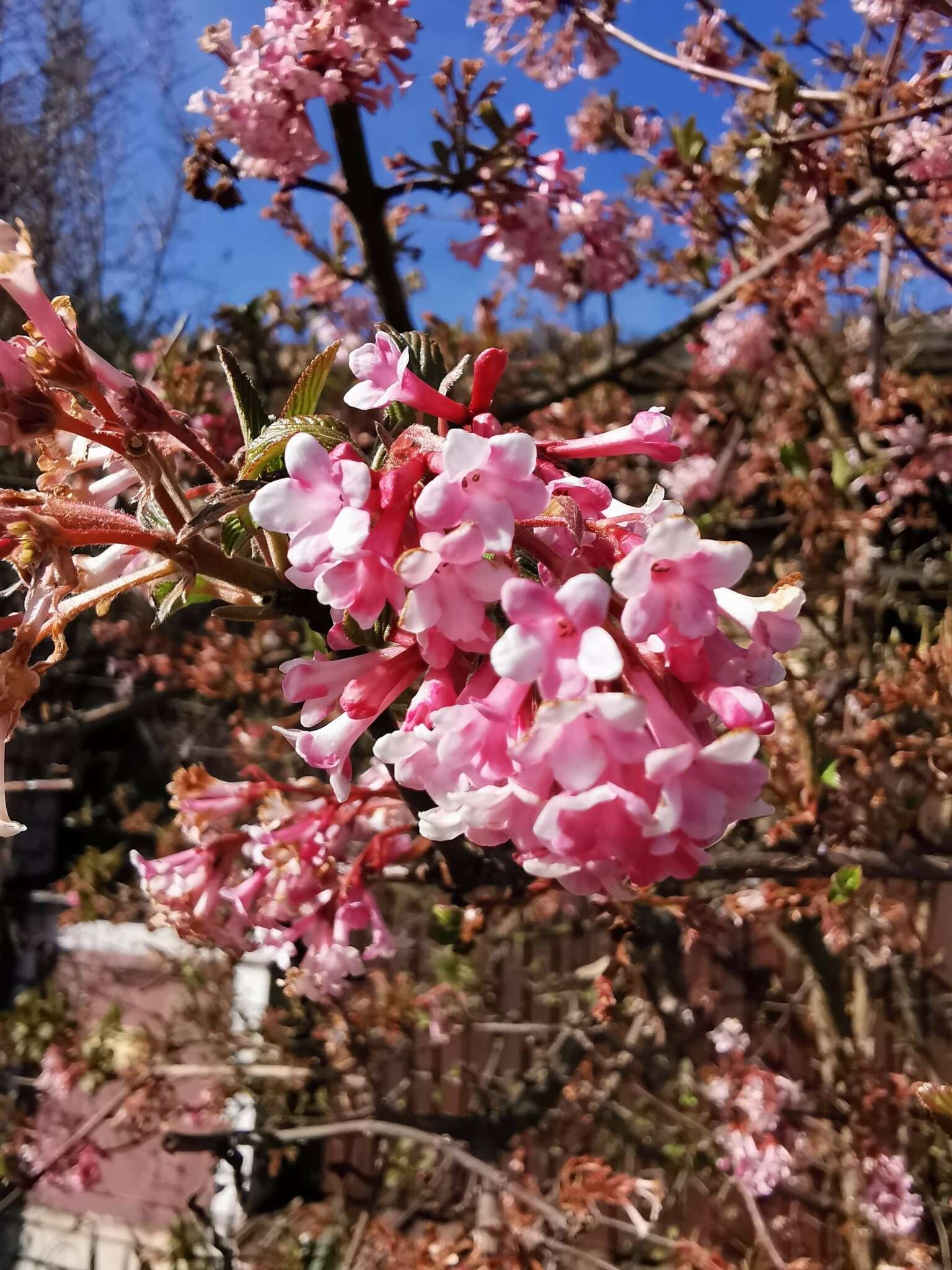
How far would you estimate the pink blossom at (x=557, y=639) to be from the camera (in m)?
0.56

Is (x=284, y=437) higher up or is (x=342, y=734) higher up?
(x=284, y=437)

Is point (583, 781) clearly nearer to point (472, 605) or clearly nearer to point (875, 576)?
point (472, 605)

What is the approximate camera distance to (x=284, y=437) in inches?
27.6

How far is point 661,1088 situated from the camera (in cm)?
313

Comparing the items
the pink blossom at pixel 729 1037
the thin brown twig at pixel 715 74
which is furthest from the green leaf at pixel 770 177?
the pink blossom at pixel 729 1037

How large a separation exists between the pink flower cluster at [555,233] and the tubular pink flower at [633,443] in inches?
77.9

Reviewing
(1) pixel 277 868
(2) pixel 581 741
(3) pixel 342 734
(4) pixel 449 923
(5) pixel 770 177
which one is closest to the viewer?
(2) pixel 581 741

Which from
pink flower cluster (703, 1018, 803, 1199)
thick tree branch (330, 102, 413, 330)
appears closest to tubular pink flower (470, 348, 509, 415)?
thick tree branch (330, 102, 413, 330)

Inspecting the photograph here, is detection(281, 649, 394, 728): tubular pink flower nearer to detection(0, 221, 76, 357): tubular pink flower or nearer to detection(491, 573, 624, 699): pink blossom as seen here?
detection(491, 573, 624, 699): pink blossom

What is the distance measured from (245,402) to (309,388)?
8 cm

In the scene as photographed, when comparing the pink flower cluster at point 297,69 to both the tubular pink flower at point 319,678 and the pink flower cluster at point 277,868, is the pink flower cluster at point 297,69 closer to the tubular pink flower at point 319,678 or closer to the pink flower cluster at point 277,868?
the pink flower cluster at point 277,868

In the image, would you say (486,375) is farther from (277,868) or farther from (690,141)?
(690,141)

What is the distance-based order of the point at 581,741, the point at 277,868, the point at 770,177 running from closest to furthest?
the point at 581,741, the point at 277,868, the point at 770,177

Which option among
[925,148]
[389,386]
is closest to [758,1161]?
[389,386]
